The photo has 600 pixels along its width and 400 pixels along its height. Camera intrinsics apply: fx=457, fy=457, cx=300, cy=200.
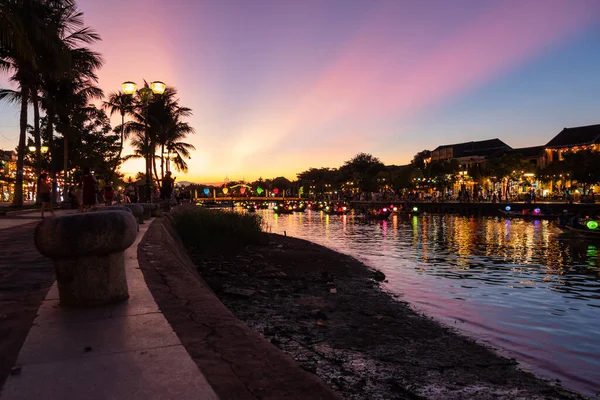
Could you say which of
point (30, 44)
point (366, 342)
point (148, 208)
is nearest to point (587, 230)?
point (148, 208)

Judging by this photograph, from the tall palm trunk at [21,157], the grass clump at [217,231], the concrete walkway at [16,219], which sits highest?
the tall palm trunk at [21,157]

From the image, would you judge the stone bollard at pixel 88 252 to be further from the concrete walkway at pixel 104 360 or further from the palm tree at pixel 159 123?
the palm tree at pixel 159 123

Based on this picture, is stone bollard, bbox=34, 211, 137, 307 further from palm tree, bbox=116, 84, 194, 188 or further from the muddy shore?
palm tree, bbox=116, 84, 194, 188

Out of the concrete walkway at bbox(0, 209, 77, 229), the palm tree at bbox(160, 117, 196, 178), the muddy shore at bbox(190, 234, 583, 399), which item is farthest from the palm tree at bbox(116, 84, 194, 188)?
the muddy shore at bbox(190, 234, 583, 399)

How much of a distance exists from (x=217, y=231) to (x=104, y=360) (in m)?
17.0

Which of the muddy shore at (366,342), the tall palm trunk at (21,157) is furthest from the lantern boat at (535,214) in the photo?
the tall palm trunk at (21,157)

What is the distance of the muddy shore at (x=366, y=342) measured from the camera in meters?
6.17

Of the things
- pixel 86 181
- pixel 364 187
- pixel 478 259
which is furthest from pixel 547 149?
pixel 86 181

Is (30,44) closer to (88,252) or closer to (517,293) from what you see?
(88,252)

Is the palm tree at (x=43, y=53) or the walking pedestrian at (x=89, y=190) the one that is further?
the palm tree at (x=43, y=53)

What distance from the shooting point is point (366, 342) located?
804 centimetres

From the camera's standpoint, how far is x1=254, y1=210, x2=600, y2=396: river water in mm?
8766

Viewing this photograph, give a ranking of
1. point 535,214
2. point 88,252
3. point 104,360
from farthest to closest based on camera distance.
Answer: point 535,214 < point 88,252 < point 104,360

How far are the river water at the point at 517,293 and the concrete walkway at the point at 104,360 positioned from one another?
6.63 metres
